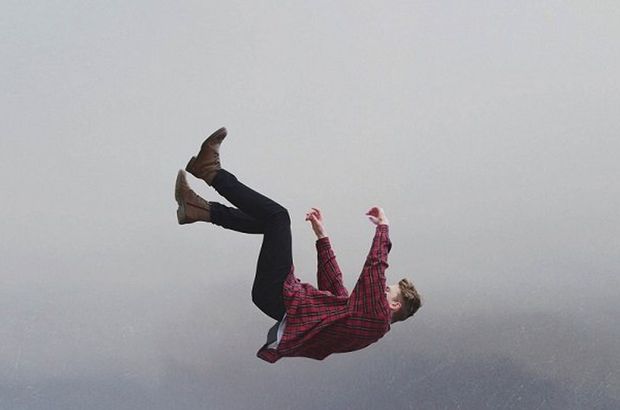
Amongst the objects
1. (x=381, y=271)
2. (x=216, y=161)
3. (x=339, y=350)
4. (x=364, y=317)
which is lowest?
(x=339, y=350)

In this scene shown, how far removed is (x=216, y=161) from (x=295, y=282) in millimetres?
1502

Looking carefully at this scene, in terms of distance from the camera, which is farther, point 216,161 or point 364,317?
point 216,161

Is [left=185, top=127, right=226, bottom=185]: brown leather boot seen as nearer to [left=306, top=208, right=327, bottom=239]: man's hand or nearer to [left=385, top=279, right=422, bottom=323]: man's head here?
[left=306, top=208, right=327, bottom=239]: man's hand

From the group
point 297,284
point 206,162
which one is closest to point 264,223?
point 297,284

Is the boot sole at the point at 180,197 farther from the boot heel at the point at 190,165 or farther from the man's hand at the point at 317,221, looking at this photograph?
the man's hand at the point at 317,221

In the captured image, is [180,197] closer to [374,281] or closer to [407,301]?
[374,281]

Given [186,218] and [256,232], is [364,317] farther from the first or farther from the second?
[186,218]

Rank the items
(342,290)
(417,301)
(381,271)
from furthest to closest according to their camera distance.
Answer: (342,290)
(417,301)
(381,271)

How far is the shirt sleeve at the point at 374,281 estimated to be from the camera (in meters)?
6.89

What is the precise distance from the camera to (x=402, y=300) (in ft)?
24.2

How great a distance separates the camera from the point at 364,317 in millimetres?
7020

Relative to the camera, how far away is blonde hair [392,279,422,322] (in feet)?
24.1

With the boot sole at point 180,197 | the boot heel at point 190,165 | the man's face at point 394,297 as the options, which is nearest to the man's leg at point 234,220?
the boot sole at point 180,197

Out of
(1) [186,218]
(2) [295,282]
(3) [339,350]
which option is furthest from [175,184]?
(3) [339,350]
